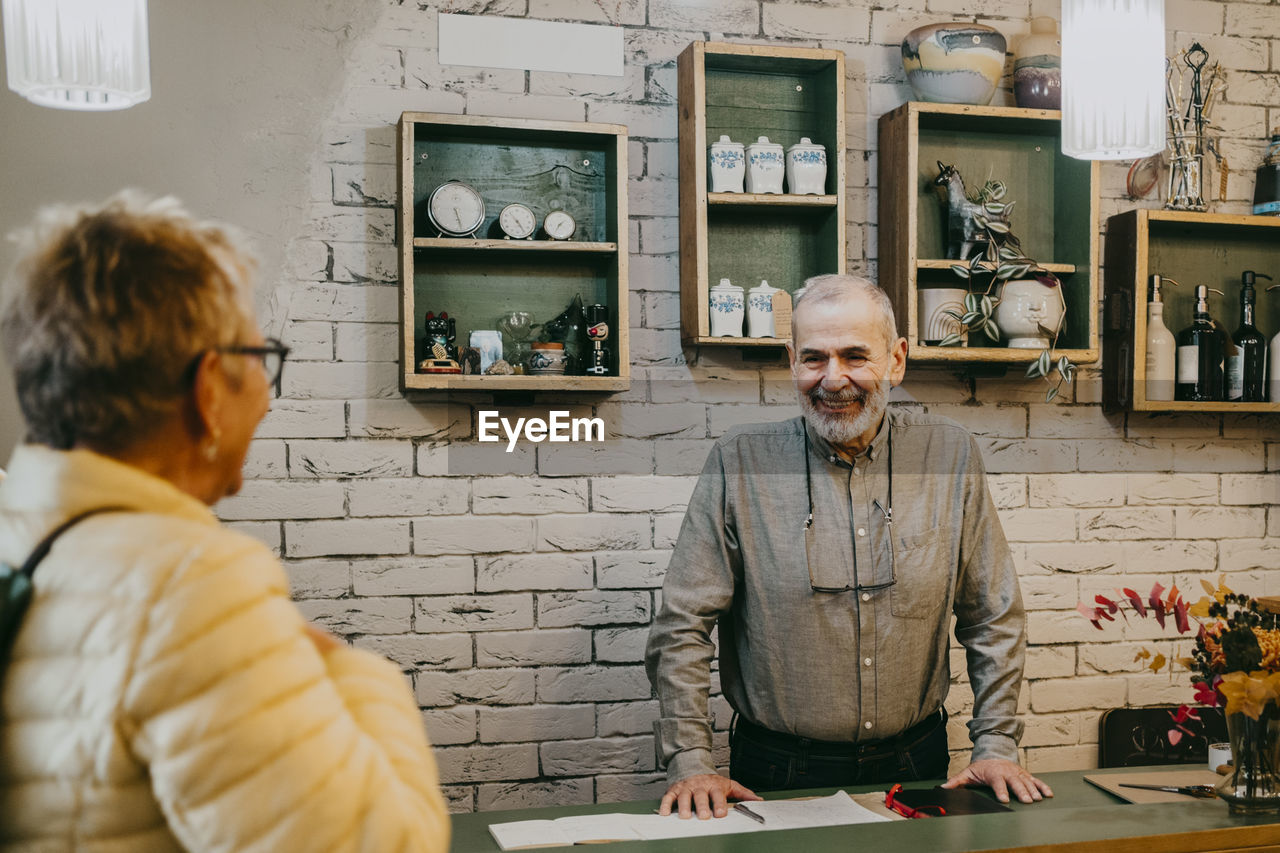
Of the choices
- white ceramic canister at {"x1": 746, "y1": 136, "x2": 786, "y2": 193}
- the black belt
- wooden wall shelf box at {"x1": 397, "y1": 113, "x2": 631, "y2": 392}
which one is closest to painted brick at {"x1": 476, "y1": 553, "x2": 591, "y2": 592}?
wooden wall shelf box at {"x1": 397, "y1": 113, "x2": 631, "y2": 392}

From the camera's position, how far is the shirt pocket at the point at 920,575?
2066 mm

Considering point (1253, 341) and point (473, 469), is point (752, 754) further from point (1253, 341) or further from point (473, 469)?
point (1253, 341)

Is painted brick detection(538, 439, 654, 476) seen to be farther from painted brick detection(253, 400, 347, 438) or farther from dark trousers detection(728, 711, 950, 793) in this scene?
dark trousers detection(728, 711, 950, 793)

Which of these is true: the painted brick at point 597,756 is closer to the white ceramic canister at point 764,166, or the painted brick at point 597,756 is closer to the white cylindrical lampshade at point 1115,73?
the white ceramic canister at point 764,166

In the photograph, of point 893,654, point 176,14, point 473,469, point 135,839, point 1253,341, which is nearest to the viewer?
point 135,839

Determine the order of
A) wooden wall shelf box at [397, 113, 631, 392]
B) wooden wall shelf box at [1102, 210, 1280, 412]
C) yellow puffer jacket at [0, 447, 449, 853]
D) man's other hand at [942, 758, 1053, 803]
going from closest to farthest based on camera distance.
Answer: yellow puffer jacket at [0, 447, 449, 853]
man's other hand at [942, 758, 1053, 803]
wooden wall shelf box at [397, 113, 631, 392]
wooden wall shelf box at [1102, 210, 1280, 412]

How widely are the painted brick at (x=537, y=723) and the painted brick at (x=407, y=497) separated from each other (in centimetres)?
47

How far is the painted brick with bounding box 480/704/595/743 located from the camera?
2.45 meters

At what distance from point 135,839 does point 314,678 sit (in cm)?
16

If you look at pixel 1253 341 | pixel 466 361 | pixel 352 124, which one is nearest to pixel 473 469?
pixel 466 361

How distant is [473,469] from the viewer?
2.45 m

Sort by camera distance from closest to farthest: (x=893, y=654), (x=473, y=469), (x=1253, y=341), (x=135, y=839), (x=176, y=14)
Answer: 1. (x=135, y=839)
2. (x=893, y=654)
3. (x=176, y=14)
4. (x=473, y=469)
5. (x=1253, y=341)

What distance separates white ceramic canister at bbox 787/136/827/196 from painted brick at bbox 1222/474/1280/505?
138cm

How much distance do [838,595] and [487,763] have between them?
2.99 feet
